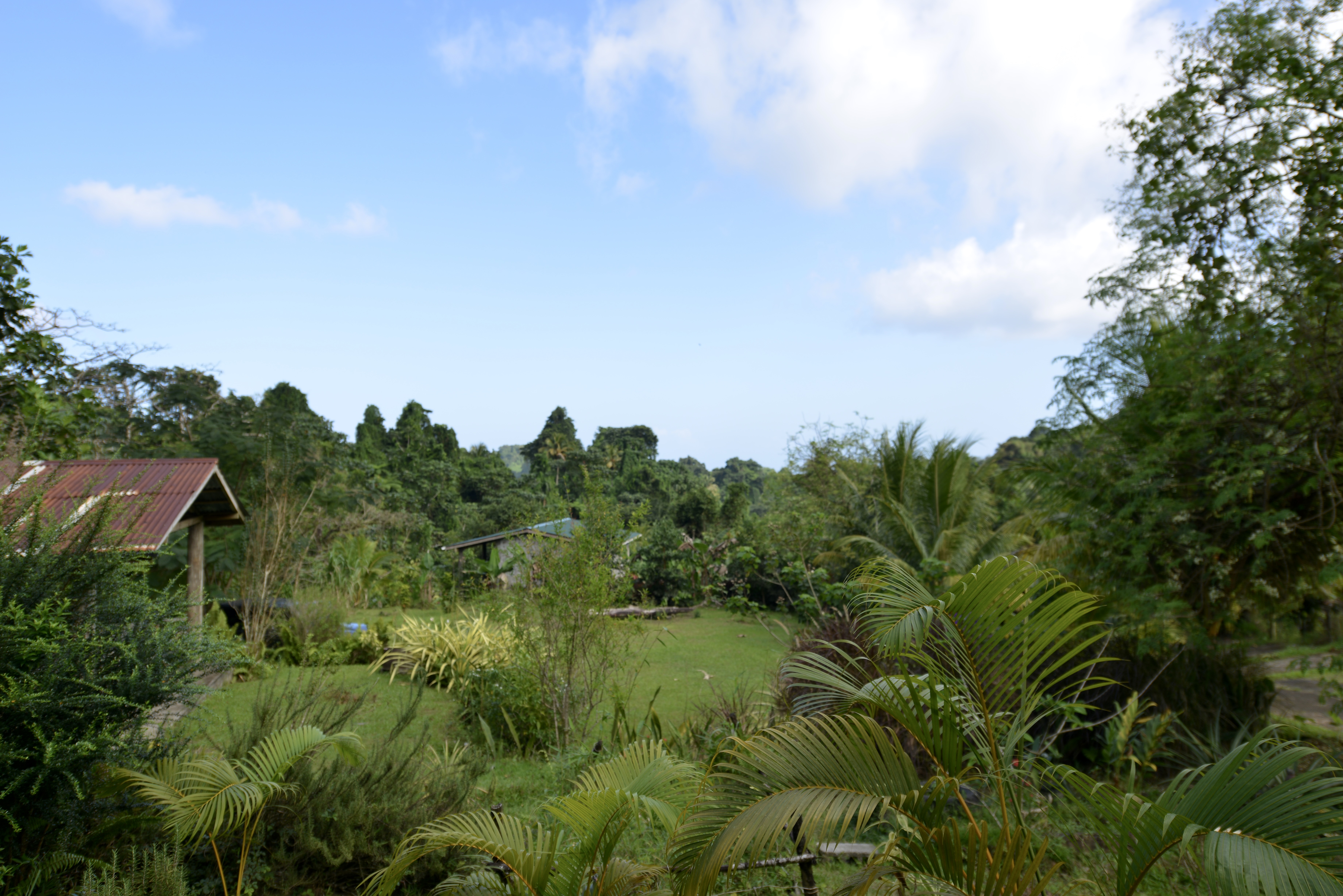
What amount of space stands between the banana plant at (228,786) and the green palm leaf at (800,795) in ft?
6.82

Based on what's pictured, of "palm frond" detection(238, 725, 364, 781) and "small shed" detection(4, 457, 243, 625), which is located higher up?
"small shed" detection(4, 457, 243, 625)

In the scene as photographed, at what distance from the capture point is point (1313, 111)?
7148mm

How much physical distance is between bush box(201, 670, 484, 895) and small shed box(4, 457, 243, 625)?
1068 millimetres

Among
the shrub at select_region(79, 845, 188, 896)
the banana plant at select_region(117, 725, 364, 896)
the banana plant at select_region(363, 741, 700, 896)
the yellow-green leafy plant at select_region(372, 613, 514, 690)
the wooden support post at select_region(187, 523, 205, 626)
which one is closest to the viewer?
the banana plant at select_region(363, 741, 700, 896)

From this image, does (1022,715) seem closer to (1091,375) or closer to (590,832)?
(590,832)

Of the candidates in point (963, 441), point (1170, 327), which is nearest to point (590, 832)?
point (1170, 327)

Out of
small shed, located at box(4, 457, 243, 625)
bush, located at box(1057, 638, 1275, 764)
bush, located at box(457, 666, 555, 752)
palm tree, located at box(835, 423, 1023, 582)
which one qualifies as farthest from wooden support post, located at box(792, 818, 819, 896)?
palm tree, located at box(835, 423, 1023, 582)

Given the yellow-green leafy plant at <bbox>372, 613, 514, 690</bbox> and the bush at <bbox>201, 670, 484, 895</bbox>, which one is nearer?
the bush at <bbox>201, 670, 484, 895</bbox>

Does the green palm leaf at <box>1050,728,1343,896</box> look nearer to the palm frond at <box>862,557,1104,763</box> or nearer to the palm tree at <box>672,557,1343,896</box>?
the palm tree at <box>672,557,1343,896</box>

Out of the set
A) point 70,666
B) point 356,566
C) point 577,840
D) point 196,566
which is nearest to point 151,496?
point 70,666

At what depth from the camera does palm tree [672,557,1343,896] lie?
1664 millimetres

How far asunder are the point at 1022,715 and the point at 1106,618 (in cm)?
665

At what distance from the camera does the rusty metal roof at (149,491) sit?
3961 millimetres

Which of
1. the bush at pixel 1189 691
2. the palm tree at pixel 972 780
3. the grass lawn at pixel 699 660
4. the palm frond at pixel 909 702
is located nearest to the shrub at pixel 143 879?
the palm tree at pixel 972 780
